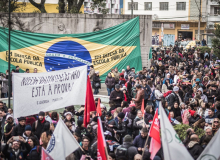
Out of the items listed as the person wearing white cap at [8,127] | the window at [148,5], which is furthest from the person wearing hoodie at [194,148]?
the window at [148,5]

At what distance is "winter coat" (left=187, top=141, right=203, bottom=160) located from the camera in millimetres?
7688

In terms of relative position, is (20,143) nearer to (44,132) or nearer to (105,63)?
(44,132)

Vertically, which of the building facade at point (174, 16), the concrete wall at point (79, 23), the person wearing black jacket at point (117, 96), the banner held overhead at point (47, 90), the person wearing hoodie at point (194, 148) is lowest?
the person wearing hoodie at point (194, 148)

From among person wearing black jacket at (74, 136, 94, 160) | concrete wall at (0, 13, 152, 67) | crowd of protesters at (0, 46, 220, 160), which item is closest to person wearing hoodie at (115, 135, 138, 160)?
crowd of protesters at (0, 46, 220, 160)

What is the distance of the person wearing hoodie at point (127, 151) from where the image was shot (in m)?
7.73

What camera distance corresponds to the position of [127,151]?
314 inches

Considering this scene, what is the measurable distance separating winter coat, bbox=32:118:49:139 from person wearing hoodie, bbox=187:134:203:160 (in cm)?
350

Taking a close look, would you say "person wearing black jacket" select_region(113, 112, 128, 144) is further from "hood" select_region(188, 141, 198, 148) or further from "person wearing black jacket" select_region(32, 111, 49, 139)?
"hood" select_region(188, 141, 198, 148)

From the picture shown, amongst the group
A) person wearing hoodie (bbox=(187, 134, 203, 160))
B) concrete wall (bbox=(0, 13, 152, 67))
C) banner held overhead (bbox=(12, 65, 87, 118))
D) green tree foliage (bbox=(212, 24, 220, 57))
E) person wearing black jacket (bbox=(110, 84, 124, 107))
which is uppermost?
concrete wall (bbox=(0, 13, 152, 67))

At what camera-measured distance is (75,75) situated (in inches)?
398

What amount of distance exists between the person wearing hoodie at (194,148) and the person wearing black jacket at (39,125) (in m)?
3.53

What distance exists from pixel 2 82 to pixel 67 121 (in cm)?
780

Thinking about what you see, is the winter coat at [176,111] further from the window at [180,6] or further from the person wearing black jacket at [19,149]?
the window at [180,6]

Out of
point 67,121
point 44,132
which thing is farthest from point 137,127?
point 44,132
